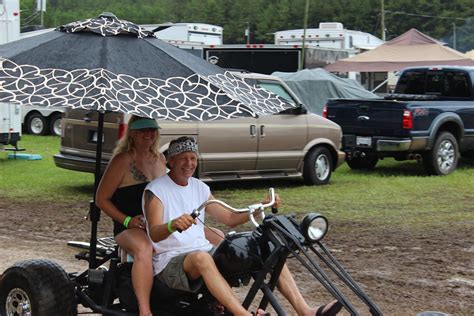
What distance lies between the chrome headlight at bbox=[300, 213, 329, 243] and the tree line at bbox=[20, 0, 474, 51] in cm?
5772

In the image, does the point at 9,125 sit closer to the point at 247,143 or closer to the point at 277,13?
the point at 247,143

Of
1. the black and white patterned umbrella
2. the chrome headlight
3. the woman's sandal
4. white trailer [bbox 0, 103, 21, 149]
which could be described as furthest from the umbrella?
white trailer [bbox 0, 103, 21, 149]

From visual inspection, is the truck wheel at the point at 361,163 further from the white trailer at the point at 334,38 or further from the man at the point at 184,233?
the white trailer at the point at 334,38

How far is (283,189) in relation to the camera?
499 inches

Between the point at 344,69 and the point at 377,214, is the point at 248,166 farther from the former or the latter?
the point at 344,69

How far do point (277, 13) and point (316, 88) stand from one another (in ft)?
167

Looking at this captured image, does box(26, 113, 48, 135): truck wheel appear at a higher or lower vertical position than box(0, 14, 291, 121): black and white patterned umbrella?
lower

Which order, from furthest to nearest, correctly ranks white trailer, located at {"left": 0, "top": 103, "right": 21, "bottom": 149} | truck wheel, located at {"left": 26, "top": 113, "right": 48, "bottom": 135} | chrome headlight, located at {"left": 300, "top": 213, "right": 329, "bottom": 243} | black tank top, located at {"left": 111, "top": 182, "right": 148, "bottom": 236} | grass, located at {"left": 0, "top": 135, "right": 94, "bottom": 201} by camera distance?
truck wheel, located at {"left": 26, "top": 113, "right": 48, "bottom": 135} < white trailer, located at {"left": 0, "top": 103, "right": 21, "bottom": 149} < grass, located at {"left": 0, "top": 135, "right": 94, "bottom": 201} < black tank top, located at {"left": 111, "top": 182, "right": 148, "bottom": 236} < chrome headlight, located at {"left": 300, "top": 213, "right": 329, "bottom": 243}

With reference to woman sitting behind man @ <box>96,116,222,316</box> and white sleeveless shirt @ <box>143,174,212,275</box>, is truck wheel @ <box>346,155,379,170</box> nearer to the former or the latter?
woman sitting behind man @ <box>96,116,222,316</box>

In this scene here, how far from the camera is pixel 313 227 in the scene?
4.48m

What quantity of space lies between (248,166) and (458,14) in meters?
62.0

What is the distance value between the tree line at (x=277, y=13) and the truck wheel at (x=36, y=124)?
39.6 metres

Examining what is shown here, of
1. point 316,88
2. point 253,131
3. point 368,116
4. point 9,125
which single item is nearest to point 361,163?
point 368,116

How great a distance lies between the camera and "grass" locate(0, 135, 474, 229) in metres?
10.2
